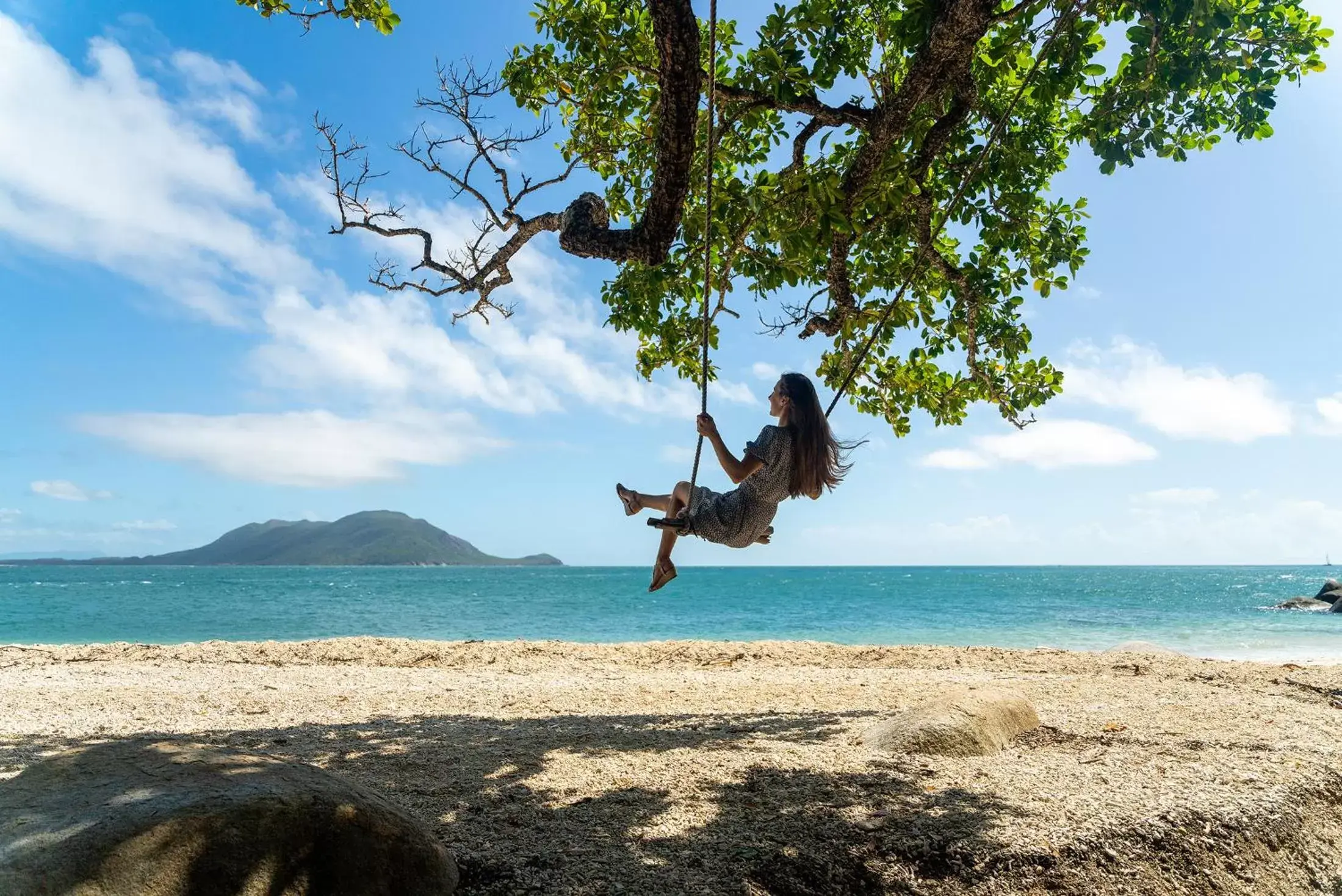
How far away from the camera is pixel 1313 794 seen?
4.87 meters

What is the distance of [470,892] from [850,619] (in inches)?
1337

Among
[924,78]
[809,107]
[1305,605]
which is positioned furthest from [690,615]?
[924,78]

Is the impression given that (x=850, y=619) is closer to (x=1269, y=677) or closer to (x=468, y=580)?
(x=1269, y=677)

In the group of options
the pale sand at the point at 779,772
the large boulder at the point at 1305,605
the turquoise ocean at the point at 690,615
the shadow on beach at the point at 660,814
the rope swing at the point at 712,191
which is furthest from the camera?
the large boulder at the point at 1305,605

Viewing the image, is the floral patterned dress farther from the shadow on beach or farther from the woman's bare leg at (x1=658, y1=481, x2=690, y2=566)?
the shadow on beach

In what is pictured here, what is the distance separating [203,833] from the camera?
9.46ft

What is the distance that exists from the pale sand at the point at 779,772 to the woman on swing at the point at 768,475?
1.42 metres

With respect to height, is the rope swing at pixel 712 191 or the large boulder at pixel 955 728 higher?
the rope swing at pixel 712 191

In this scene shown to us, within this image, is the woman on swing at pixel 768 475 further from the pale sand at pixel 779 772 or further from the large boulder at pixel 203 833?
the large boulder at pixel 203 833

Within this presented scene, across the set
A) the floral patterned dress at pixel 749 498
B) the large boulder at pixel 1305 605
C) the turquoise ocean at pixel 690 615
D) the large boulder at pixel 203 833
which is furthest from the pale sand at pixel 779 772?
the large boulder at pixel 1305 605

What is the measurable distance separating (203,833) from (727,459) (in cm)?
356

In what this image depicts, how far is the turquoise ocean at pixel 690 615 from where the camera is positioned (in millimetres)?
25219

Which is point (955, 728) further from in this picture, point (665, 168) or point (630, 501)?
point (665, 168)

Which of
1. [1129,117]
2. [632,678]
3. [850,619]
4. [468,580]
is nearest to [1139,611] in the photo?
[850,619]
